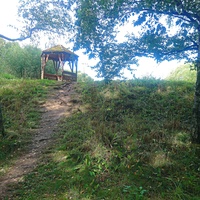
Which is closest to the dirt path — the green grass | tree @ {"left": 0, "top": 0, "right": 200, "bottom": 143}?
the green grass

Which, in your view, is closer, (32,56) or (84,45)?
(84,45)

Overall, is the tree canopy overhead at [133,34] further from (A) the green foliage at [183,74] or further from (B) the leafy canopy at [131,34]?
(A) the green foliage at [183,74]

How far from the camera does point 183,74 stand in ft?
42.0

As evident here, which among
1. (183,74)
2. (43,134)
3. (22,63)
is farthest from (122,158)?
(22,63)

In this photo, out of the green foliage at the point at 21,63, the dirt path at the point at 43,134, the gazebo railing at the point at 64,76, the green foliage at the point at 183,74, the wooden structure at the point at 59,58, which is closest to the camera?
the dirt path at the point at 43,134

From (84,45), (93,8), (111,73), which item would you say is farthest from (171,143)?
(93,8)

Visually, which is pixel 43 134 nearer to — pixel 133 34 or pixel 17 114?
pixel 17 114

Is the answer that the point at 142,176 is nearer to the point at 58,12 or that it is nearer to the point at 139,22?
the point at 139,22

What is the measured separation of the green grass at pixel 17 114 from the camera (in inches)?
198

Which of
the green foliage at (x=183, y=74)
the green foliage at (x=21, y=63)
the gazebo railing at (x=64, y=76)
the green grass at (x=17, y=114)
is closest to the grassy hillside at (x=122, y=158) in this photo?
the green grass at (x=17, y=114)

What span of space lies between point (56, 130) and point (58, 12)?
234 inches

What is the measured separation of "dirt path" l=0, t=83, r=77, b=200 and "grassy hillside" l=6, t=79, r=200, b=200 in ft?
0.83

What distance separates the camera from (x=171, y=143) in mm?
4609

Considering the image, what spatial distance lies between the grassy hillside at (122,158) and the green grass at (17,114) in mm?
1045
